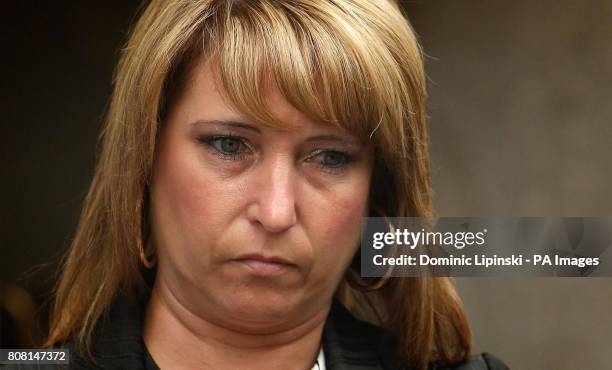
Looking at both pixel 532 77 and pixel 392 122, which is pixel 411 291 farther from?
pixel 532 77

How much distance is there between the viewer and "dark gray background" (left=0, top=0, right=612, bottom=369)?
4.83 feet

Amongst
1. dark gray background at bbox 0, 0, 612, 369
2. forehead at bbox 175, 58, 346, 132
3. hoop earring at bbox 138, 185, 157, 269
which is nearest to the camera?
forehead at bbox 175, 58, 346, 132

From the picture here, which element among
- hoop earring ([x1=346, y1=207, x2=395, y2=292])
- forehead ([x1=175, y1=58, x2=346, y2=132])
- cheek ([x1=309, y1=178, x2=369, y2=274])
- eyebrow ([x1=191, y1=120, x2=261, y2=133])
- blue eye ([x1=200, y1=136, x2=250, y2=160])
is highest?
forehead ([x1=175, y1=58, x2=346, y2=132])

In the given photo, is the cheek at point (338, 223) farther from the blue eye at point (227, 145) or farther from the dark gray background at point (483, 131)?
the dark gray background at point (483, 131)

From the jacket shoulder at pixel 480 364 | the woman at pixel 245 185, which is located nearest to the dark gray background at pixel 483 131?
the jacket shoulder at pixel 480 364

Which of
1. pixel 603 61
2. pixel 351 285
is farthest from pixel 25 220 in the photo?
pixel 603 61

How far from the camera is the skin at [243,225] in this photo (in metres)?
1.15

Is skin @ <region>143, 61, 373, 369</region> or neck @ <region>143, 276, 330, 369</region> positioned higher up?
skin @ <region>143, 61, 373, 369</region>

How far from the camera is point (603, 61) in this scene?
1463 mm

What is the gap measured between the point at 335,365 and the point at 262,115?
32 cm

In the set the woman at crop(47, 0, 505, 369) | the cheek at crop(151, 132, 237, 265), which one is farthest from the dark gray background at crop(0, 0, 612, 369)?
the cheek at crop(151, 132, 237, 265)

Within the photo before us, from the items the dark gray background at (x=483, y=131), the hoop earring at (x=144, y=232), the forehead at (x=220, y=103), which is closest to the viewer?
the forehead at (x=220, y=103)

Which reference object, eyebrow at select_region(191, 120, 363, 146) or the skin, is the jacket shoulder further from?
eyebrow at select_region(191, 120, 363, 146)

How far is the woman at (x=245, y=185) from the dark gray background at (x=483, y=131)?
9.4 inches
